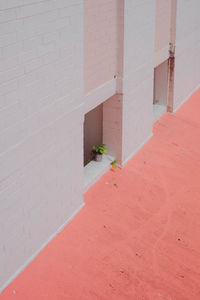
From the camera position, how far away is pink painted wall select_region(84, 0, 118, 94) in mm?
10617

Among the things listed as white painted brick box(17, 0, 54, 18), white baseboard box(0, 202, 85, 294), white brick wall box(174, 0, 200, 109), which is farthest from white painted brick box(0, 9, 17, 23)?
white brick wall box(174, 0, 200, 109)

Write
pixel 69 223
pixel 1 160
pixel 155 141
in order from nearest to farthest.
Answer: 1. pixel 1 160
2. pixel 69 223
3. pixel 155 141

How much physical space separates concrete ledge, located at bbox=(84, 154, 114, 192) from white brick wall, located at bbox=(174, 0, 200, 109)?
5.58m

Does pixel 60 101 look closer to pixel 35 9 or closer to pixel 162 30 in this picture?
pixel 35 9

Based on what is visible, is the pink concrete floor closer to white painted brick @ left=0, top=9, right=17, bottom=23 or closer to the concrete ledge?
the concrete ledge

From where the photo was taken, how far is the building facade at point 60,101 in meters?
8.21

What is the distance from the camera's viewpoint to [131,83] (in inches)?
502

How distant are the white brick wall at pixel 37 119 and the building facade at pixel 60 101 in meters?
0.02

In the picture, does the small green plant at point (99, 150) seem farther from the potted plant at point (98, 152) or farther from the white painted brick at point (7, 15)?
the white painted brick at point (7, 15)

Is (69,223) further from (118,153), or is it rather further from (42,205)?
(118,153)

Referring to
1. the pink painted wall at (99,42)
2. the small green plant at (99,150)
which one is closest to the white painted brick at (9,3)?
the pink painted wall at (99,42)

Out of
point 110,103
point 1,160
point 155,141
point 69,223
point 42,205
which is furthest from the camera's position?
point 155,141

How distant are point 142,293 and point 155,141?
21.2 ft

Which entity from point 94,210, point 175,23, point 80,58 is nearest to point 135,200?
point 94,210
